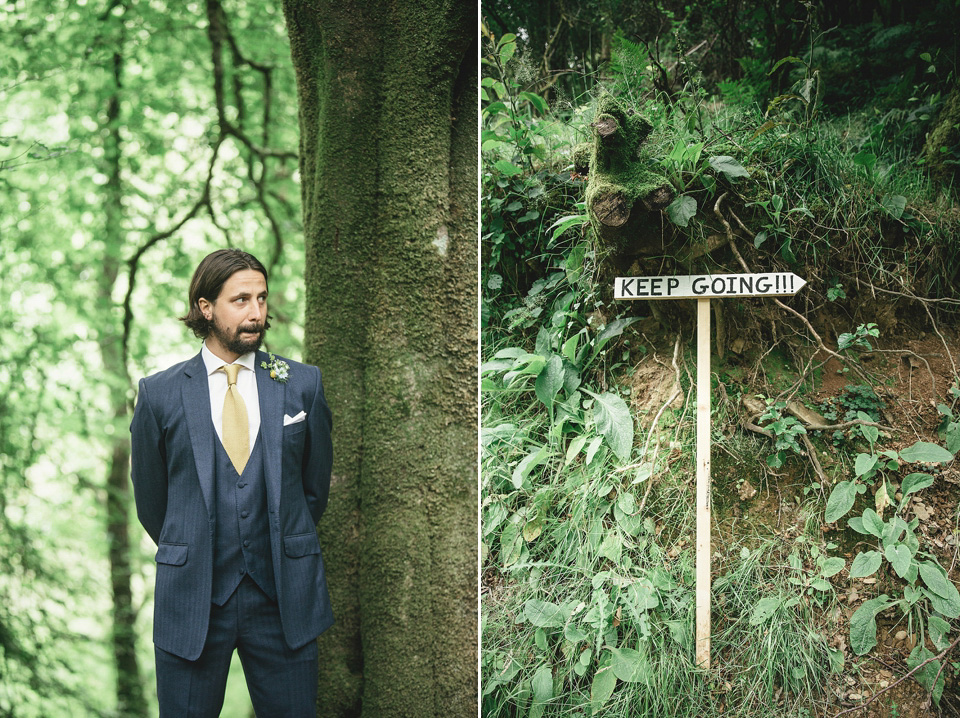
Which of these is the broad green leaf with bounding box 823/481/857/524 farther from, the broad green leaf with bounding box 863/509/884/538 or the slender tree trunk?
the slender tree trunk

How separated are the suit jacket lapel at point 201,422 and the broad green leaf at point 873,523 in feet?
8.37

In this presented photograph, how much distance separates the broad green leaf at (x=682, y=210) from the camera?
8.20ft

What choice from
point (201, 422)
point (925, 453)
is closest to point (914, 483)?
point (925, 453)

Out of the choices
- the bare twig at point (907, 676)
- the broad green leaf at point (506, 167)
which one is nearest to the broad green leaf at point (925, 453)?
the bare twig at point (907, 676)

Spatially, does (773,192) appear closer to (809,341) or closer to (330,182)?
(809,341)

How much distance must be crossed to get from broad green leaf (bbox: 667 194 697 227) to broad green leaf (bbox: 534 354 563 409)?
0.81 metres

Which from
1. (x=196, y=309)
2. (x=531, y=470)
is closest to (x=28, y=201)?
(x=196, y=309)

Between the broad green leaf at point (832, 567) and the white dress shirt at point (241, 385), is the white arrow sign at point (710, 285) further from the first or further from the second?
the white dress shirt at point (241, 385)

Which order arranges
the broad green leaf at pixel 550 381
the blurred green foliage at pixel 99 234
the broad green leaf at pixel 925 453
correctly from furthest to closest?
1. the blurred green foliage at pixel 99 234
2. the broad green leaf at pixel 550 381
3. the broad green leaf at pixel 925 453

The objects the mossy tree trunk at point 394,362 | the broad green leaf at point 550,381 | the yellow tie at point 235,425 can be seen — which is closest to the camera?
the yellow tie at point 235,425

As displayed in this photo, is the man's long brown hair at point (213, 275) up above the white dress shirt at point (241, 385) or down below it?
above

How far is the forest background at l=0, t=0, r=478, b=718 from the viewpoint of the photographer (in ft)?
6.98

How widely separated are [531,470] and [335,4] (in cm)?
207

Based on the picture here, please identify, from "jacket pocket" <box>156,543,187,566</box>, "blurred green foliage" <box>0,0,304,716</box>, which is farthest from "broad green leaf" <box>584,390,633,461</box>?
"blurred green foliage" <box>0,0,304,716</box>
